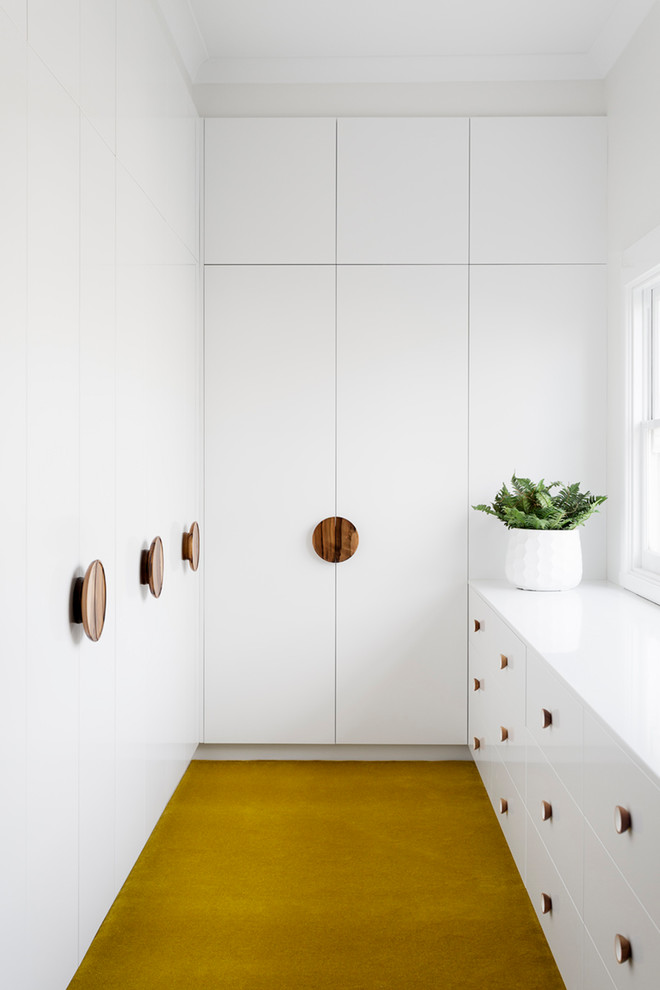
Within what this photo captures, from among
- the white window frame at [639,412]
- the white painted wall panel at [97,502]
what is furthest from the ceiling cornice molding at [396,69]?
the white painted wall panel at [97,502]

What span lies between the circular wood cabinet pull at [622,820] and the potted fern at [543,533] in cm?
139

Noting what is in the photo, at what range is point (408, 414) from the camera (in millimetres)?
2848

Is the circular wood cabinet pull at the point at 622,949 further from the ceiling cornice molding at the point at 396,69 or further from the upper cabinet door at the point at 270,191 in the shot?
the ceiling cornice molding at the point at 396,69

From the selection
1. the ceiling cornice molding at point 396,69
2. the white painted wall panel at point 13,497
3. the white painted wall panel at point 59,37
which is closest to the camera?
the white painted wall panel at point 13,497

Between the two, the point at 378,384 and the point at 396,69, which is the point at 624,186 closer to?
the point at 396,69

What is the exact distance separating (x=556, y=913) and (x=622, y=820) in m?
0.58

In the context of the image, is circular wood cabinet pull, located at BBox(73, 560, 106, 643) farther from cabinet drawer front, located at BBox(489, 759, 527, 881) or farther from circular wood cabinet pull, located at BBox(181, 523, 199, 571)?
cabinet drawer front, located at BBox(489, 759, 527, 881)

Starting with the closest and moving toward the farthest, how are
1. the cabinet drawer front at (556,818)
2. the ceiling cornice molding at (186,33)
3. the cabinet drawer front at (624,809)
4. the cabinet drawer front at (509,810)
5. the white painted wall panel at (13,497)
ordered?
the cabinet drawer front at (624,809), the white painted wall panel at (13,497), the cabinet drawer front at (556,818), the cabinet drawer front at (509,810), the ceiling cornice molding at (186,33)

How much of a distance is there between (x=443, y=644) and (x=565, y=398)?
106 centimetres

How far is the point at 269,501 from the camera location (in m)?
2.87

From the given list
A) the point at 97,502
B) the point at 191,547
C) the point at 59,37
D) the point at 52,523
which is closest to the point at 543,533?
the point at 191,547

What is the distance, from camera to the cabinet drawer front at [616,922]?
113 cm

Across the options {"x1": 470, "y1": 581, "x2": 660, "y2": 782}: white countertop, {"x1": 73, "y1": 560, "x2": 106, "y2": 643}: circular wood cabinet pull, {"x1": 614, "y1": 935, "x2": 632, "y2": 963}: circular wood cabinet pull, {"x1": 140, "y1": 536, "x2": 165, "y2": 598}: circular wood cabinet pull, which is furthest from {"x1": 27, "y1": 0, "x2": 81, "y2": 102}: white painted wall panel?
{"x1": 614, "y1": 935, "x2": 632, "y2": 963}: circular wood cabinet pull

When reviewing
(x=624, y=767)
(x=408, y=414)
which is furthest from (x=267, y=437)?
(x=624, y=767)
